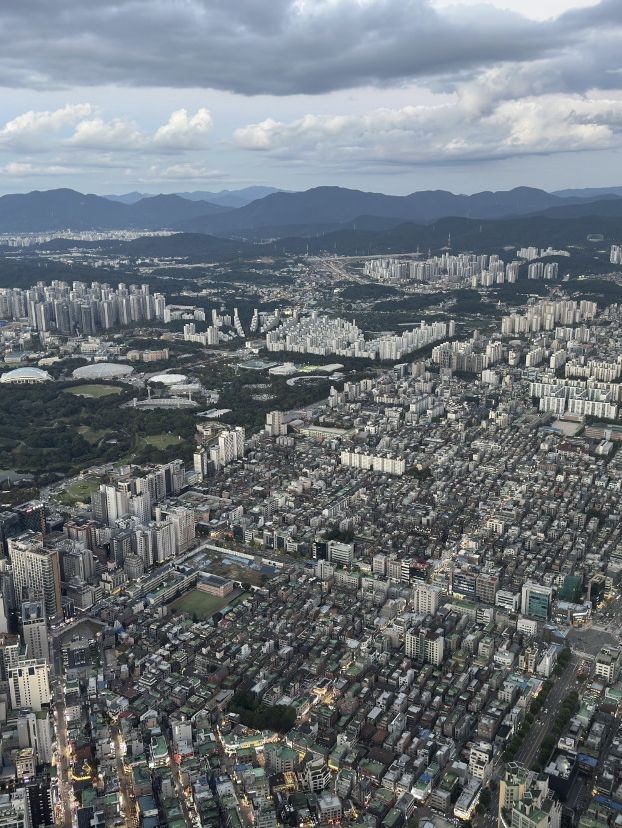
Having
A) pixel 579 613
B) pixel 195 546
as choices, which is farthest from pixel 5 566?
pixel 579 613

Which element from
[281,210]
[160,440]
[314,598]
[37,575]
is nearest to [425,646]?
[314,598]

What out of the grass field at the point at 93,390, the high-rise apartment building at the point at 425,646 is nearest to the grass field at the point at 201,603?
the high-rise apartment building at the point at 425,646

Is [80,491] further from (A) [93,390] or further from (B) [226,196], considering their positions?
(B) [226,196]

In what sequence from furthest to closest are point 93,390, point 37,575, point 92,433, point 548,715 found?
1. point 93,390
2. point 92,433
3. point 37,575
4. point 548,715

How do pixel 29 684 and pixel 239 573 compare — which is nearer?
pixel 29 684

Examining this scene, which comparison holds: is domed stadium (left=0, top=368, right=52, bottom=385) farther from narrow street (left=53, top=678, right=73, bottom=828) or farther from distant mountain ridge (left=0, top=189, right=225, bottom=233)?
distant mountain ridge (left=0, top=189, right=225, bottom=233)

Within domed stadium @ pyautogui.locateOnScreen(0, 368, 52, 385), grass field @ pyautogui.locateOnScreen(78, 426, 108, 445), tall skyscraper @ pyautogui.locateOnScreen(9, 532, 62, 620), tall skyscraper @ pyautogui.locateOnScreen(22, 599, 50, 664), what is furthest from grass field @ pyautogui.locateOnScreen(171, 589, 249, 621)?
domed stadium @ pyautogui.locateOnScreen(0, 368, 52, 385)
